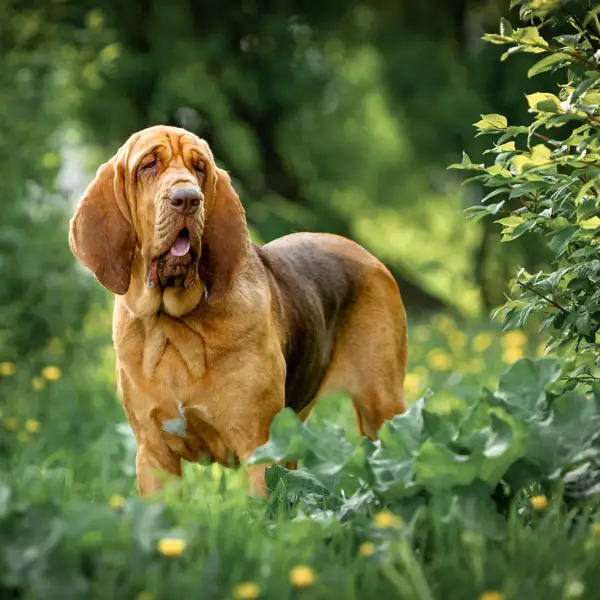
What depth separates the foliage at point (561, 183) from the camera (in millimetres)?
3615

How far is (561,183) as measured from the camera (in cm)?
380

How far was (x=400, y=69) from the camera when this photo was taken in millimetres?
11773

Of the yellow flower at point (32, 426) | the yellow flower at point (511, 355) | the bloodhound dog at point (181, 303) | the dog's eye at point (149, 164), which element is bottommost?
the yellow flower at point (511, 355)

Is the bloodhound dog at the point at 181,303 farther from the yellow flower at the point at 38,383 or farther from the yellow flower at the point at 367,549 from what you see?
the yellow flower at the point at 38,383

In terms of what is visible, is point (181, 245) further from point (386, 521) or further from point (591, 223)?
point (386, 521)

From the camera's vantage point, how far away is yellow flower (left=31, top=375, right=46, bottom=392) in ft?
23.5

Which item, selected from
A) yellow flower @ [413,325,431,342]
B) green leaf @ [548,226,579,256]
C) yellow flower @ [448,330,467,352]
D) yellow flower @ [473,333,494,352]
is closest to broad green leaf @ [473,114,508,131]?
green leaf @ [548,226,579,256]

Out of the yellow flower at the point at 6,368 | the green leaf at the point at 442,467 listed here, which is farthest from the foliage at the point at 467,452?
the yellow flower at the point at 6,368

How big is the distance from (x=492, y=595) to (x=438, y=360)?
571 centimetres

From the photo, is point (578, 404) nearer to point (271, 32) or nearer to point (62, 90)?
point (62, 90)

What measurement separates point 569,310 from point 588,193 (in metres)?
0.42

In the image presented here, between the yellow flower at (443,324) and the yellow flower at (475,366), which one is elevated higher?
the yellow flower at (475,366)

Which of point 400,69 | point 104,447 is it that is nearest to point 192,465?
point 104,447

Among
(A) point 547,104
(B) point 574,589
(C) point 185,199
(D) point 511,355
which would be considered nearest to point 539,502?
(B) point 574,589
